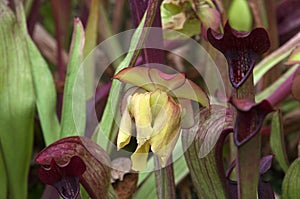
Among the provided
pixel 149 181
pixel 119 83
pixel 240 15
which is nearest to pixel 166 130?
pixel 119 83

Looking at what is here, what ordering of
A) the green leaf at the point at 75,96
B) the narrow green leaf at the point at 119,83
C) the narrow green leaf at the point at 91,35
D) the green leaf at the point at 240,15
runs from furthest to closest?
1. the green leaf at the point at 240,15
2. the narrow green leaf at the point at 91,35
3. the green leaf at the point at 75,96
4. the narrow green leaf at the point at 119,83

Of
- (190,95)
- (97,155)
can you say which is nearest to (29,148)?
(97,155)

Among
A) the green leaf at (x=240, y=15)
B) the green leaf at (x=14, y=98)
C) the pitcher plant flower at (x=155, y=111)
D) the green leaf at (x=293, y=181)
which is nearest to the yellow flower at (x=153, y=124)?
the pitcher plant flower at (x=155, y=111)

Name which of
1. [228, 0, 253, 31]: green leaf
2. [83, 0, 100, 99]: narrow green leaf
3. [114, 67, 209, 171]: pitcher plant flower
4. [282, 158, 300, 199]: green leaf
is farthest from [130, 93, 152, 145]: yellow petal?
[228, 0, 253, 31]: green leaf

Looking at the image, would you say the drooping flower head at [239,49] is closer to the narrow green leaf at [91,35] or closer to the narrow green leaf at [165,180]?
the narrow green leaf at [165,180]

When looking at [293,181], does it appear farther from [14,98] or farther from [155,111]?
[14,98]

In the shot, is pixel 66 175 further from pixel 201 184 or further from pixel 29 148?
pixel 29 148
